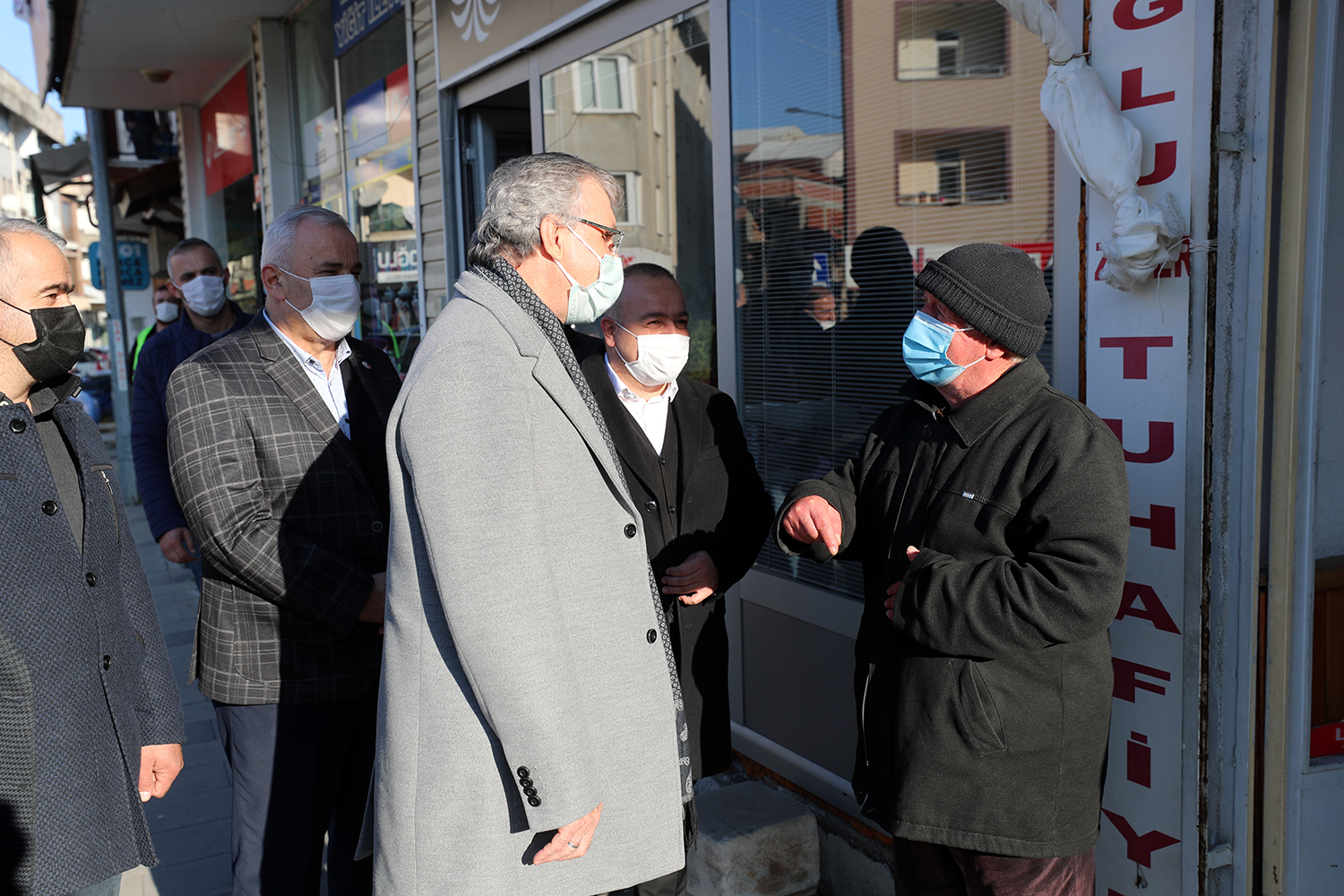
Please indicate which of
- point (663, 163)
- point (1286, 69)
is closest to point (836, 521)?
point (1286, 69)

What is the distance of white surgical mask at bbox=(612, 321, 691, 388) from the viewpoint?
263 cm

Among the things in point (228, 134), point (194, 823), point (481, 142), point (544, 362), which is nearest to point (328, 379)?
point (544, 362)

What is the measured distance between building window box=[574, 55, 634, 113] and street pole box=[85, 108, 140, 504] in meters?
7.93

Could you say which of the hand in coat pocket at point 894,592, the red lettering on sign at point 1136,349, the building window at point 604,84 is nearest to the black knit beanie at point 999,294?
the red lettering on sign at point 1136,349

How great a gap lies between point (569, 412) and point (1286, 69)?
167 centimetres

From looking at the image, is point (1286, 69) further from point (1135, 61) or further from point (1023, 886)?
point (1023, 886)

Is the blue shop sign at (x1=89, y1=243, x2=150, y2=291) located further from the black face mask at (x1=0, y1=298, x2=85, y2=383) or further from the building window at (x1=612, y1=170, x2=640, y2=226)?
the black face mask at (x1=0, y1=298, x2=85, y2=383)

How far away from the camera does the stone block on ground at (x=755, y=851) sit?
299 centimetres

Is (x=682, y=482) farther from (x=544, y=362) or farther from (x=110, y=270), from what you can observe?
(x=110, y=270)

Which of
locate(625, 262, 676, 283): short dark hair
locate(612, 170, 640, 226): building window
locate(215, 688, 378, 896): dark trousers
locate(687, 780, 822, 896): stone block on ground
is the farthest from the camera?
locate(612, 170, 640, 226): building window

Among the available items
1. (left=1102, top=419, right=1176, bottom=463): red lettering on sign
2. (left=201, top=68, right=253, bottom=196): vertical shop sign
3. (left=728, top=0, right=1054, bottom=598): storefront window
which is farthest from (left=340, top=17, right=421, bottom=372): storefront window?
(left=1102, top=419, right=1176, bottom=463): red lettering on sign

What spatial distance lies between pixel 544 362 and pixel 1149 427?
1.32m

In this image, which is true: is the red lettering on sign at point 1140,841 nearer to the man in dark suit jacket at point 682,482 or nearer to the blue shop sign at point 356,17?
the man in dark suit jacket at point 682,482

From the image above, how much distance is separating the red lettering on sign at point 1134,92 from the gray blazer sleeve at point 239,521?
2.00 m
